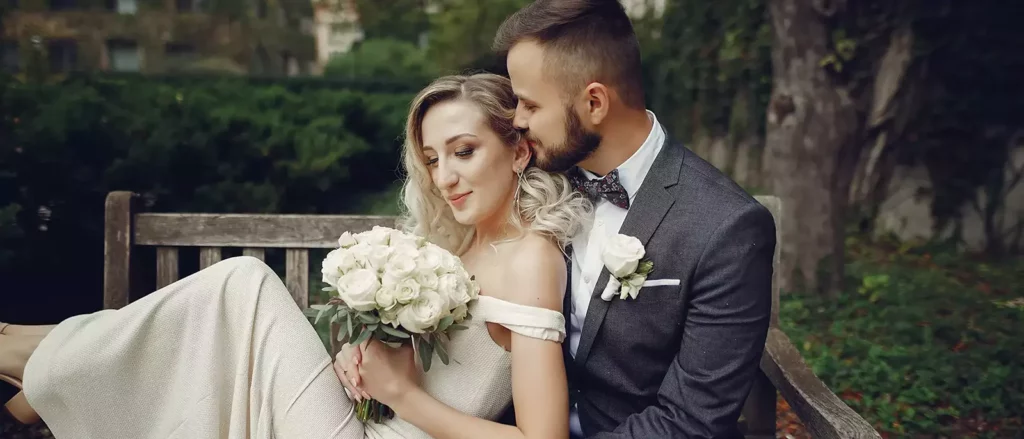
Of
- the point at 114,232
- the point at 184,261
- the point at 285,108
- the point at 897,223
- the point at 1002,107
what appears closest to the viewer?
the point at 114,232

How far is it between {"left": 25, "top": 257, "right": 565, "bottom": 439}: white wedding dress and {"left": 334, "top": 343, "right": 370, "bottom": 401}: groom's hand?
3 centimetres

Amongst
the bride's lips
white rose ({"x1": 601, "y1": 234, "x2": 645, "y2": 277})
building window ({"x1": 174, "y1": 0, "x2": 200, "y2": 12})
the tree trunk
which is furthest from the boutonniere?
building window ({"x1": 174, "y1": 0, "x2": 200, "y2": 12})

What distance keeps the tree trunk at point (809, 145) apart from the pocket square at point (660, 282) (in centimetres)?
353

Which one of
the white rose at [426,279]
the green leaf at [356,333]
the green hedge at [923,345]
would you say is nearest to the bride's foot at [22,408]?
the green leaf at [356,333]

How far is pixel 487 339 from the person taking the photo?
2.61 meters

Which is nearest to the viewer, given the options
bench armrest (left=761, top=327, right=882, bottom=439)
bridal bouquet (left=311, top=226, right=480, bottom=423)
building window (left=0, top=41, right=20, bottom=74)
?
bench armrest (left=761, top=327, right=882, bottom=439)

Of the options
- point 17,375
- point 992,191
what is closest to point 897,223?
point 992,191

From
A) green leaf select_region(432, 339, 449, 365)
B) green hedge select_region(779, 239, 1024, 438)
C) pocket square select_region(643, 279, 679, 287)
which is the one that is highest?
pocket square select_region(643, 279, 679, 287)

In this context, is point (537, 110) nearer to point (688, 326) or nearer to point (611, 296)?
point (611, 296)

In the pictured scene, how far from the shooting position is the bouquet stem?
2645mm

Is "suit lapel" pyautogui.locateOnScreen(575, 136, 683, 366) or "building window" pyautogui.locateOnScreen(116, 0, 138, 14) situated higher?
"building window" pyautogui.locateOnScreen(116, 0, 138, 14)

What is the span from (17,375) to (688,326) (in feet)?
6.35

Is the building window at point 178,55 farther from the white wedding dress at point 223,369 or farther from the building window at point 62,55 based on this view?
the white wedding dress at point 223,369

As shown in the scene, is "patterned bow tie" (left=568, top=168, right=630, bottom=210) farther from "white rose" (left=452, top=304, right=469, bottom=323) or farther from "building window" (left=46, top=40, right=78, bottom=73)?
"building window" (left=46, top=40, right=78, bottom=73)
